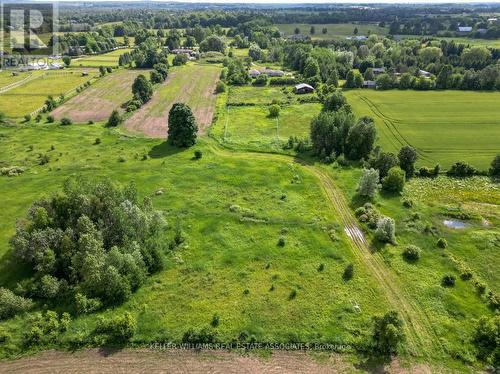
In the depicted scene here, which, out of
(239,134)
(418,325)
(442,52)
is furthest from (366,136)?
(442,52)

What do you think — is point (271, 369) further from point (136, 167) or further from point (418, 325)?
point (136, 167)

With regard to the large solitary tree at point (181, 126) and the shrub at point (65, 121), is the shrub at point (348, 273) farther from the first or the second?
the shrub at point (65, 121)

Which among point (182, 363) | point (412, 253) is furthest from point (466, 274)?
point (182, 363)

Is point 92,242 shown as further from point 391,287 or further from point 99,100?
point 99,100

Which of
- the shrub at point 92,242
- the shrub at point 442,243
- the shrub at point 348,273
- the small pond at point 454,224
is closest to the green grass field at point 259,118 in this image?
the small pond at point 454,224

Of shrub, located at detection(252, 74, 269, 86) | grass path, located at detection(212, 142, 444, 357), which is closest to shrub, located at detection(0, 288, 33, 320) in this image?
grass path, located at detection(212, 142, 444, 357)

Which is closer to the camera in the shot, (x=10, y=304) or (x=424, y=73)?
(x=10, y=304)

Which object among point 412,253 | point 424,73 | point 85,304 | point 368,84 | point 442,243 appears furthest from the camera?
point 424,73
